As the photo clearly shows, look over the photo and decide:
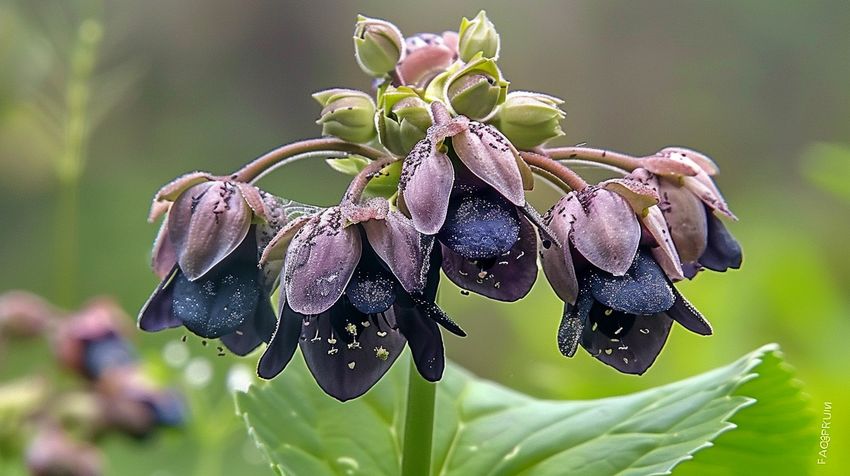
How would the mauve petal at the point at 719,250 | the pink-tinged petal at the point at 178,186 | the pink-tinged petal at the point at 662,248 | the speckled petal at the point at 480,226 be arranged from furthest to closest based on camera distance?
1. the mauve petal at the point at 719,250
2. the pink-tinged petal at the point at 178,186
3. the pink-tinged petal at the point at 662,248
4. the speckled petal at the point at 480,226

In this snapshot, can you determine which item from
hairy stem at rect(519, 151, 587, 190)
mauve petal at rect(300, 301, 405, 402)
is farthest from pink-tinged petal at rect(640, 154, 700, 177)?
mauve petal at rect(300, 301, 405, 402)

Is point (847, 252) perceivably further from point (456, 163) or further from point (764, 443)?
point (456, 163)

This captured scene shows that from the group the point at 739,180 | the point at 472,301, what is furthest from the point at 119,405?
the point at 739,180

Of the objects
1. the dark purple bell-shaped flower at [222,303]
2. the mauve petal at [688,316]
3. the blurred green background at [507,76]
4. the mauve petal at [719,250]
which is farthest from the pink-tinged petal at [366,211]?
the blurred green background at [507,76]

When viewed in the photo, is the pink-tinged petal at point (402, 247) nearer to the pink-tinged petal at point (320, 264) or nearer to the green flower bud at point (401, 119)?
the pink-tinged petal at point (320, 264)

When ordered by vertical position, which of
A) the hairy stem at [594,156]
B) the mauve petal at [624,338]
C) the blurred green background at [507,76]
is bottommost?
the blurred green background at [507,76]

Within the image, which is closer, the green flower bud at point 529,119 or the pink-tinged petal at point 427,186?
the pink-tinged petal at point 427,186

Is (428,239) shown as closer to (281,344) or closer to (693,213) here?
(281,344)
